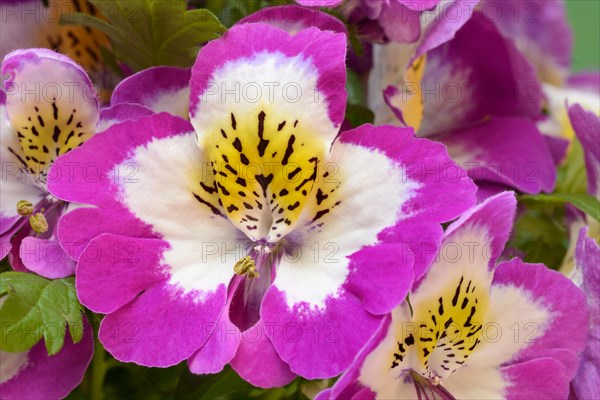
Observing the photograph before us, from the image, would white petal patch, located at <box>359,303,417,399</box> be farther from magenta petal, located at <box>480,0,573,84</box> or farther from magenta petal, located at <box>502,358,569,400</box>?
magenta petal, located at <box>480,0,573,84</box>

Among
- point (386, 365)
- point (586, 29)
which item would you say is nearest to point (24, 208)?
point (386, 365)

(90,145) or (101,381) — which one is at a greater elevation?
(90,145)

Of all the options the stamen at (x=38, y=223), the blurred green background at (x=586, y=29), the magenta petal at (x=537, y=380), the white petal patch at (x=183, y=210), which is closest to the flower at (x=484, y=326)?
the magenta petal at (x=537, y=380)

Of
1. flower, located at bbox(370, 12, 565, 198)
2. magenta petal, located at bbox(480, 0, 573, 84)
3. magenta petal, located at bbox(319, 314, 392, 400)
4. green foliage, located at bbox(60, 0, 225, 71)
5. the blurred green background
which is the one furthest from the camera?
the blurred green background

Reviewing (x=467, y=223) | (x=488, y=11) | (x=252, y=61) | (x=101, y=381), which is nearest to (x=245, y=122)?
(x=252, y=61)

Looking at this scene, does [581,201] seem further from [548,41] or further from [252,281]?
[548,41]

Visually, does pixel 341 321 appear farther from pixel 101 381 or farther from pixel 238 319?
pixel 101 381

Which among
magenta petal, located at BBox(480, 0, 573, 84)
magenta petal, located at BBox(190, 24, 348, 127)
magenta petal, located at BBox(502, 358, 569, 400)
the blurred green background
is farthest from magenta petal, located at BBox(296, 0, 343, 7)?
the blurred green background
